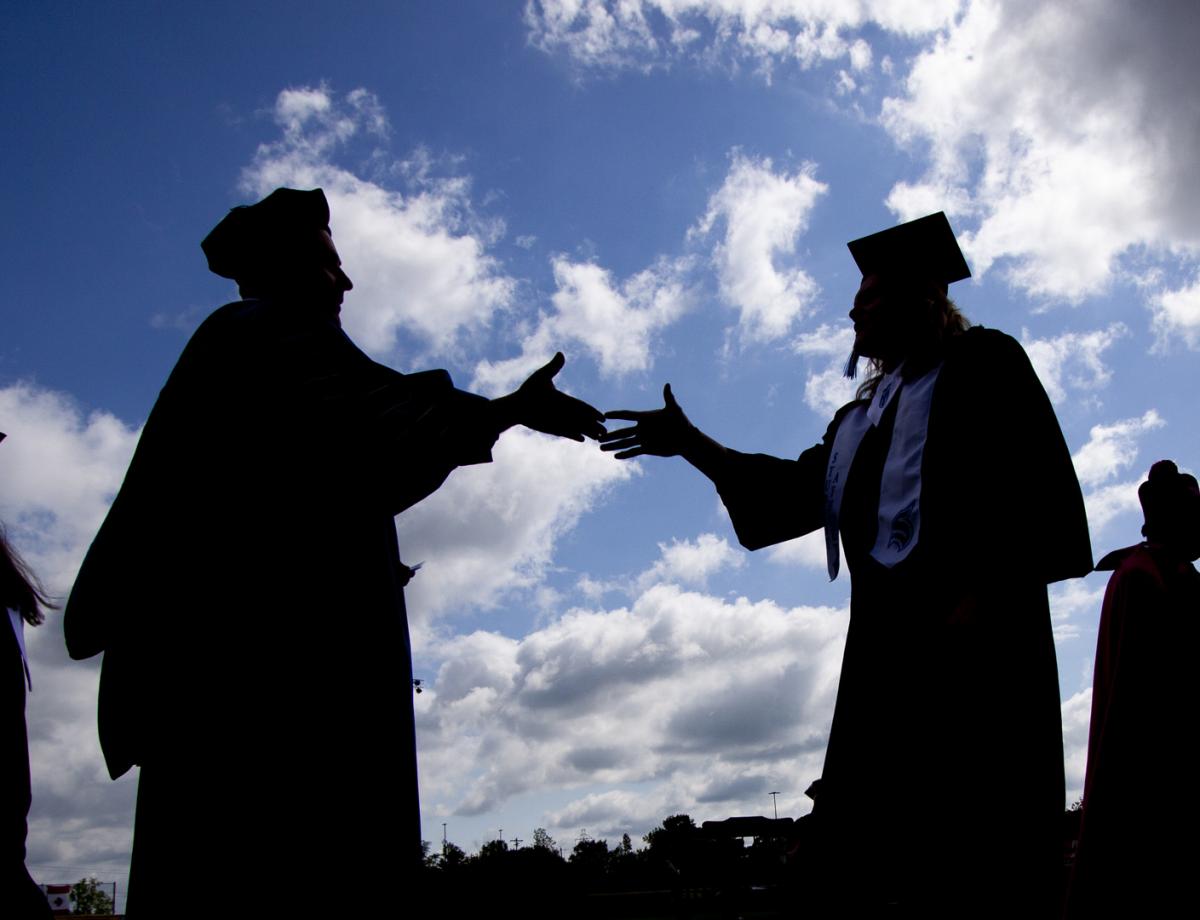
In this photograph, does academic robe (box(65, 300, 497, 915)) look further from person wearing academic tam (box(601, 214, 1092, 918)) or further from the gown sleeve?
the gown sleeve

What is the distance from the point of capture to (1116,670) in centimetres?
488

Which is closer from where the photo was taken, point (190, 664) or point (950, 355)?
point (190, 664)

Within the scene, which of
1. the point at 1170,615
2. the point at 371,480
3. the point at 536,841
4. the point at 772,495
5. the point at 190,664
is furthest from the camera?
the point at 536,841

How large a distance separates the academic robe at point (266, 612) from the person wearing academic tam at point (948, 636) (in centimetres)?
121

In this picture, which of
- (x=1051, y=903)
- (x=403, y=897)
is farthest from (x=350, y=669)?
(x=1051, y=903)

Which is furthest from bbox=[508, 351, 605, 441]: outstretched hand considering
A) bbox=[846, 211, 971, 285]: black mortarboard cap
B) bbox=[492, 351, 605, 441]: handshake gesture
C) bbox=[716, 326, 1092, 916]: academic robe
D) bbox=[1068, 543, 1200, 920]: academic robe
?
bbox=[1068, 543, 1200, 920]: academic robe

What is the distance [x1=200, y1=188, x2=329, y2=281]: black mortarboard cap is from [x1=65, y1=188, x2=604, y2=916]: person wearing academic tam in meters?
0.30

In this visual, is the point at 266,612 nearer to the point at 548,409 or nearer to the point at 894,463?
the point at 548,409

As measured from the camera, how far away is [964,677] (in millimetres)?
2605

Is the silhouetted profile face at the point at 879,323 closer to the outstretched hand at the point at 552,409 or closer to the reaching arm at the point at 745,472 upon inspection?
the reaching arm at the point at 745,472

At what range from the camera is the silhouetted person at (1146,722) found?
14.3ft

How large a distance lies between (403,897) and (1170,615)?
3.99m

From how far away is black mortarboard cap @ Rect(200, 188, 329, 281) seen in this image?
3205mm

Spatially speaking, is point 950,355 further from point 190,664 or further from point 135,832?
point 135,832
